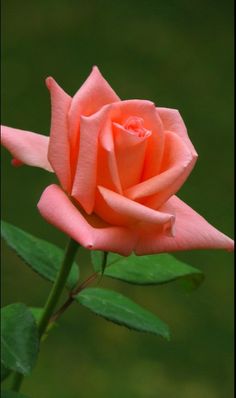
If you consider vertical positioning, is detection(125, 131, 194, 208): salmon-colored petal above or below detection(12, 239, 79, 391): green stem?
above

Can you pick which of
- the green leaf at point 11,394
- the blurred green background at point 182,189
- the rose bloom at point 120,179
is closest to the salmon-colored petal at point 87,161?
the rose bloom at point 120,179

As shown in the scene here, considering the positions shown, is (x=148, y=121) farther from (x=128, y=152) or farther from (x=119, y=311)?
(x=119, y=311)

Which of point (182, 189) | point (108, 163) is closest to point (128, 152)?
point (108, 163)

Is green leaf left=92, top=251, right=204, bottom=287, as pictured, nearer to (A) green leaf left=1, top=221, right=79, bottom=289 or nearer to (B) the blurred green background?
(A) green leaf left=1, top=221, right=79, bottom=289

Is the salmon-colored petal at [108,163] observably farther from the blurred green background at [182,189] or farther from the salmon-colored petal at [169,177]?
the blurred green background at [182,189]

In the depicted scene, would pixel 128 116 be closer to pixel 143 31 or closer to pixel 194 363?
pixel 194 363

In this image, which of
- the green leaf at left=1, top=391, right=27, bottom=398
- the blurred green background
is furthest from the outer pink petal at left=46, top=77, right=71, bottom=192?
the blurred green background
